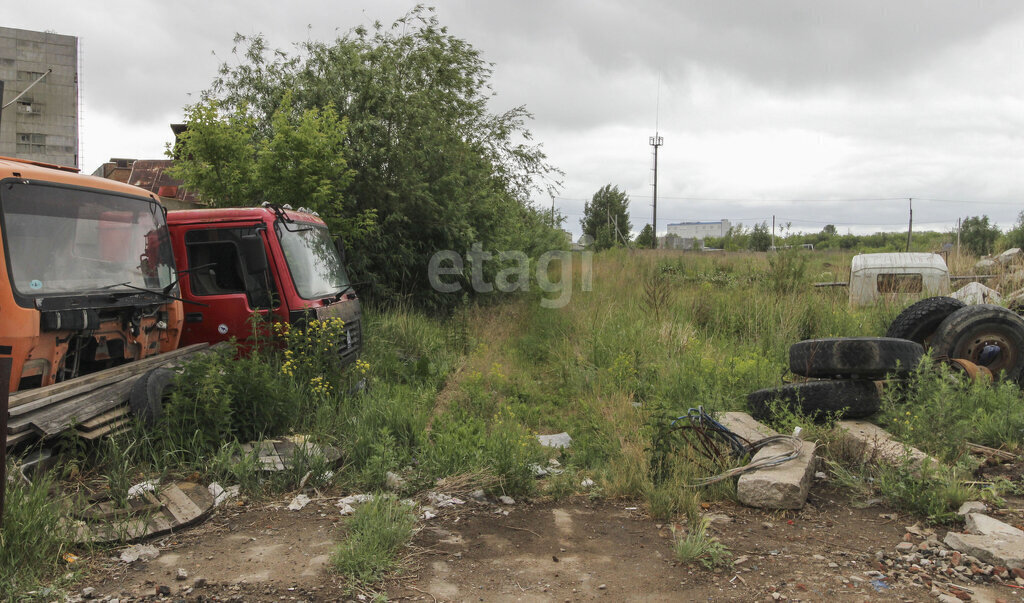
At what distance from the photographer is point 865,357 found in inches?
243

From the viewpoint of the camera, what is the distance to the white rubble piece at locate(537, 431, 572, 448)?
6508mm

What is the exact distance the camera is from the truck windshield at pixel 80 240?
4.93 meters

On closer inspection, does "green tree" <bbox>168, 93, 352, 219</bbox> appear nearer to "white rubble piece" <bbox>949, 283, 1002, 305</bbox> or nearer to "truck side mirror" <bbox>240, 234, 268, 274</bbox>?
"truck side mirror" <bbox>240, 234, 268, 274</bbox>

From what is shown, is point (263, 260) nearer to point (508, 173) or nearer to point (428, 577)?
point (428, 577)

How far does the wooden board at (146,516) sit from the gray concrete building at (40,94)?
20757mm

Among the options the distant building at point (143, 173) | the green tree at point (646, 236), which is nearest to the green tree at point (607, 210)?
the green tree at point (646, 236)

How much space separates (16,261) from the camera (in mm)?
4844

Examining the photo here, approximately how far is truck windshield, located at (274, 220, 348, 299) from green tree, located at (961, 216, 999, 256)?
26.2m

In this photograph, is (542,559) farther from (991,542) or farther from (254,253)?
(254,253)

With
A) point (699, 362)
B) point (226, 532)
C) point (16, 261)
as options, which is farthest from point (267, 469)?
point (699, 362)

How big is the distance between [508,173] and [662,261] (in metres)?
4.28

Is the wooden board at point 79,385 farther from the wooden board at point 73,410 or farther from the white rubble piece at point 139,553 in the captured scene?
the white rubble piece at point 139,553

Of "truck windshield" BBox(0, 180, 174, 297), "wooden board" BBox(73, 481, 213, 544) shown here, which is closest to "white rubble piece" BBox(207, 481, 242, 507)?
"wooden board" BBox(73, 481, 213, 544)

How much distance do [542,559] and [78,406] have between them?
3.48 m
